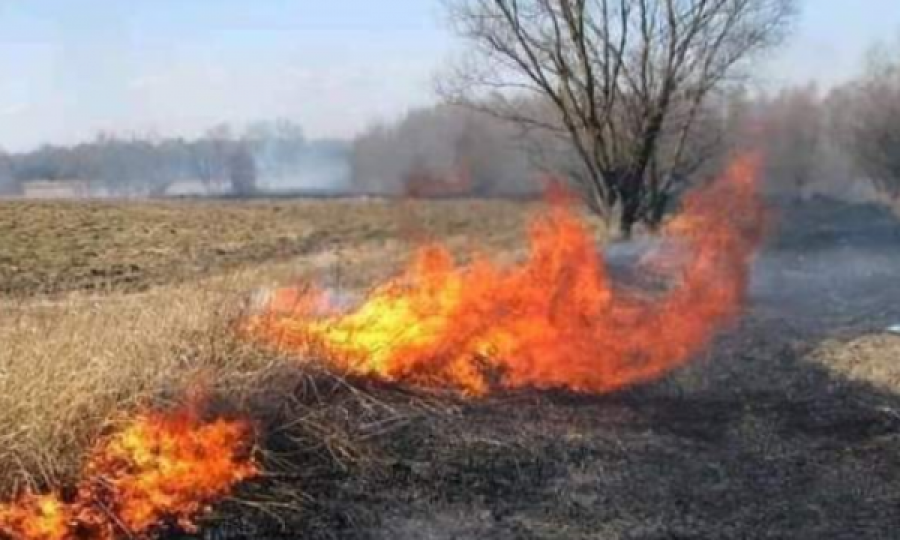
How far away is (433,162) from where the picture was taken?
43.7ft

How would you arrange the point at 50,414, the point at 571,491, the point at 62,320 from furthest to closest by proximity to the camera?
the point at 62,320, the point at 571,491, the point at 50,414

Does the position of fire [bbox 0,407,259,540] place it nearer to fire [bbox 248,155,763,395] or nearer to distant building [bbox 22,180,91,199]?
fire [bbox 248,155,763,395]

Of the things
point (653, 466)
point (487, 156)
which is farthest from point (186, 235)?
point (653, 466)

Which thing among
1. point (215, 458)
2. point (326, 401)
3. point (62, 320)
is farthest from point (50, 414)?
point (326, 401)

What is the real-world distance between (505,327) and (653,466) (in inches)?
115

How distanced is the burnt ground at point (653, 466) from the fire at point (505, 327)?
0.47 metres

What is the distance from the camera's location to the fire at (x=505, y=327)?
30.3 ft

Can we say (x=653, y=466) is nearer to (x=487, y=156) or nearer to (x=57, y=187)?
(x=487, y=156)

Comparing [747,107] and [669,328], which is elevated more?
[747,107]

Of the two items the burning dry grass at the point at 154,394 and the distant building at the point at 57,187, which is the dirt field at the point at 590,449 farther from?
the distant building at the point at 57,187

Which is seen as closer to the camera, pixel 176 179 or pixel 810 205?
pixel 810 205

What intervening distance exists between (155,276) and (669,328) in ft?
32.2

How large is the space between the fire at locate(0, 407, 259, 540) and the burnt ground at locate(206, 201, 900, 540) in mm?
622

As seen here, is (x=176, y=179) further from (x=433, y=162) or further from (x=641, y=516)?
(x=641, y=516)
